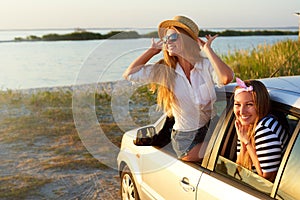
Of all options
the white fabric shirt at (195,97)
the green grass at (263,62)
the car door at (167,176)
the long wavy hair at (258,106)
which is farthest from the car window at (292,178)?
the green grass at (263,62)

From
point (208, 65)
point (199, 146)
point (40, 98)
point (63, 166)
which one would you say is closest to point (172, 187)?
point (199, 146)

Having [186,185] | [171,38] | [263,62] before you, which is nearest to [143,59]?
[171,38]

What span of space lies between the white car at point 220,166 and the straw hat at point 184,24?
550 millimetres

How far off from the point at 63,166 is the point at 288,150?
495 centimetres

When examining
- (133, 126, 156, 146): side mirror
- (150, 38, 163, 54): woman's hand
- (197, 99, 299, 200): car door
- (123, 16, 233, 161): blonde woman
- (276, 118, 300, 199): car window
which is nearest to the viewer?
(276, 118, 300, 199): car window

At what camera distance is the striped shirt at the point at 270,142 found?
2.87m

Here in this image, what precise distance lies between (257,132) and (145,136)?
1310 mm

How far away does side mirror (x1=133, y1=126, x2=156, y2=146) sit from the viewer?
13.3ft

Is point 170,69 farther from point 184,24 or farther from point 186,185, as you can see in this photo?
point 186,185

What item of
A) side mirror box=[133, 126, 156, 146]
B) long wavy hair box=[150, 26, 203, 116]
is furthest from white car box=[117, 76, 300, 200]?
long wavy hair box=[150, 26, 203, 116]

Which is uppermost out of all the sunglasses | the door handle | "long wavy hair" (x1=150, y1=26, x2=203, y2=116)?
the sunglasses

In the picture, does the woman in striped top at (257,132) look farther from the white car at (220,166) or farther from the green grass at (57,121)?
the green grass at (57,121)

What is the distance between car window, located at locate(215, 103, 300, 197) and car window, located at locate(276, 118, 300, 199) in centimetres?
2

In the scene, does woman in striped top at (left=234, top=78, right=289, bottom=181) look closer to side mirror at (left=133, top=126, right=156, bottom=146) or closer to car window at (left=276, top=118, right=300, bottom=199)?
car window at (left=276, top=118, right=300, bottom=199)
